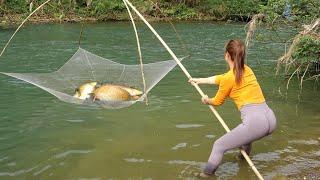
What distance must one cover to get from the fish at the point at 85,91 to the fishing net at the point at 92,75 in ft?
0.38

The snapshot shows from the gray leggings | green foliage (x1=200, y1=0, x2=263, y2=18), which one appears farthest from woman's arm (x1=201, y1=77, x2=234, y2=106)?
green foliage (x1=200, y1=0, x2=263, y2=18)

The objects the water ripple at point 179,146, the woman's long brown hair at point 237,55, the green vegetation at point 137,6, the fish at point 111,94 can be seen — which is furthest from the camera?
the green vegetation at point 137,6

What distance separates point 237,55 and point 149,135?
2.67 metres

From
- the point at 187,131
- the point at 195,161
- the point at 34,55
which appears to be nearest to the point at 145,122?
the point at 187,131

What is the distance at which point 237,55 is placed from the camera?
498 centimetres

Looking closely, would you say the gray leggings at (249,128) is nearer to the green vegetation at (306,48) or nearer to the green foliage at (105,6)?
the green vegetation at (306,48)

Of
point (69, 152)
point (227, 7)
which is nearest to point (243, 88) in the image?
point (69, 152)

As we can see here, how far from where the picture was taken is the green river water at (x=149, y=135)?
587cm

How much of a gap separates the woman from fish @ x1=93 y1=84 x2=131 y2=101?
7.38ft

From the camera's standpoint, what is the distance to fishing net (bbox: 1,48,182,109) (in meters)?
7.41

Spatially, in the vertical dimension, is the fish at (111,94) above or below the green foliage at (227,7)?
above

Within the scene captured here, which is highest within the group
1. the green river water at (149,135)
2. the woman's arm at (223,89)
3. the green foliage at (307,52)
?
the woman's arm at (223,89)

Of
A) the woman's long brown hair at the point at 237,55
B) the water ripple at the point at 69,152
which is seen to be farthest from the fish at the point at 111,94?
the woman's long brown hair at the point at 237,55

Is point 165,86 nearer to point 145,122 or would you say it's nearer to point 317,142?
point 145,122
